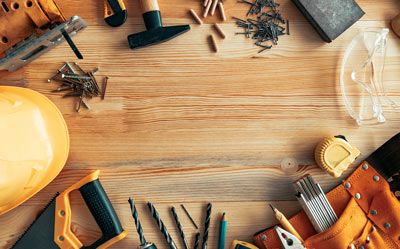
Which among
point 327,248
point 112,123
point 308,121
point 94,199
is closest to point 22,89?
point 112,123

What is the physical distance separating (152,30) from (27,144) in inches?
21.1

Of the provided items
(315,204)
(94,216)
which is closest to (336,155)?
(315,204)

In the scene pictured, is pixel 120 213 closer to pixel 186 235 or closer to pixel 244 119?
pixel 186 235

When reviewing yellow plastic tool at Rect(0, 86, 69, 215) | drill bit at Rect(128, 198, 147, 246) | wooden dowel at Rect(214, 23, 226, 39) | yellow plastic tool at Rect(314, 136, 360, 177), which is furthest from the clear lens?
yellow plastic tool at Rect(0, 86, 69, 215)

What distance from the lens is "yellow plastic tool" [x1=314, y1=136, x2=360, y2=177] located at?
1.10 meters

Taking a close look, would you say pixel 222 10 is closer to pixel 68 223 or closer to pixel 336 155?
pixel 336 155

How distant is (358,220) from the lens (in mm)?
1122

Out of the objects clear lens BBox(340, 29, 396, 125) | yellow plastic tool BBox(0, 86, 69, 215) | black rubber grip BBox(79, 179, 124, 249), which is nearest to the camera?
yellow plastic tool BBox(0, 86, 69, 215)

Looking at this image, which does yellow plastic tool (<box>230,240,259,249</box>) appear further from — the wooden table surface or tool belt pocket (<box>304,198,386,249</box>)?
tool belt pocket (<box>304,198,386,249</box>)

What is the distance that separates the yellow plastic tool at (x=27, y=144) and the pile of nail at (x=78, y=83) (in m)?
0.08

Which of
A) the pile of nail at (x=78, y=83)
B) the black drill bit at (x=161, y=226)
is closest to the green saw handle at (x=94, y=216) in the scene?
the black drill bit at (x=161, y=226)

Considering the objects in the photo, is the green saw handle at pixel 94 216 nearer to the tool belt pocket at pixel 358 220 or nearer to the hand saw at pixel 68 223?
the hand saw at pixel 68 223

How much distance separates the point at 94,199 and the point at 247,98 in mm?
627

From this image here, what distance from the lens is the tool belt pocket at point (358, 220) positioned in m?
1.10
